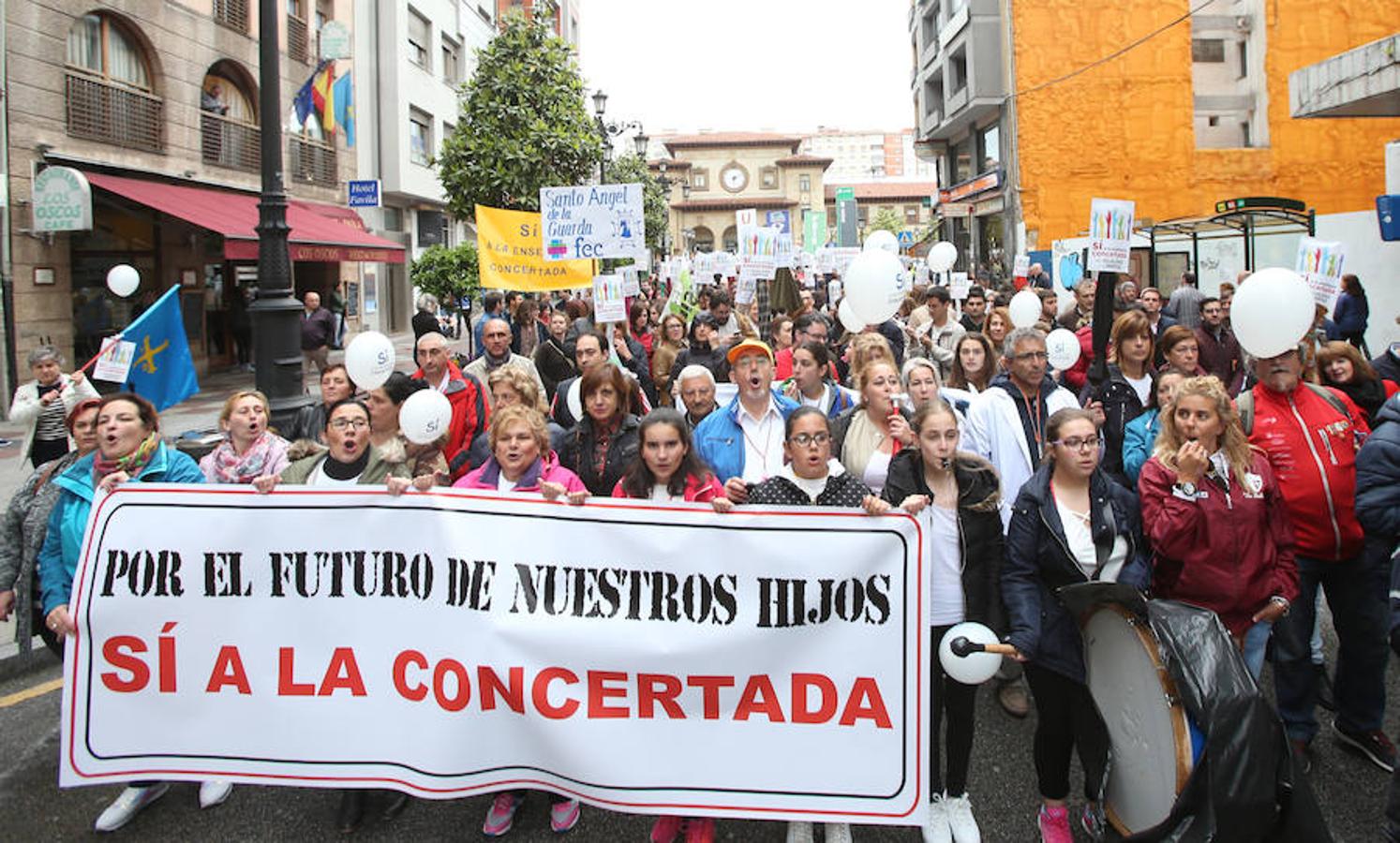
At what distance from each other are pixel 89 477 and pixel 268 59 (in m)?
5.36

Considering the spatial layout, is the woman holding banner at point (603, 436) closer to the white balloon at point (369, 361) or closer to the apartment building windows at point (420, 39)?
the white balloon at point (369, 361)

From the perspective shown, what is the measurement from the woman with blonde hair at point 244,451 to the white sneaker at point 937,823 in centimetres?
314

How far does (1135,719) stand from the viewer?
2982mm

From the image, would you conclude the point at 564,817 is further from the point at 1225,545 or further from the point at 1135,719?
the point at 1225,545

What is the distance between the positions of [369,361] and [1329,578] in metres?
4.56

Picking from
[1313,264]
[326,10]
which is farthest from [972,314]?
[326,10]

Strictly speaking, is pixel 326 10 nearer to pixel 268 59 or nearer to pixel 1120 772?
pixel 268 59

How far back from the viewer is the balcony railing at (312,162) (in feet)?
70.1

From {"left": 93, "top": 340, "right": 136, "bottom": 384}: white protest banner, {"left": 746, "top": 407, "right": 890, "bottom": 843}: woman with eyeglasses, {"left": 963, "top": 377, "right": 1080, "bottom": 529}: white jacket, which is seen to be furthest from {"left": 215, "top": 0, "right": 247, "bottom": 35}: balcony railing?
{"left": 746, "top": 407, "right": 890, "bottom": 843}: woman with eyeglasses

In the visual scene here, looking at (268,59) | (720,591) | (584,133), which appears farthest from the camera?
(584,133)

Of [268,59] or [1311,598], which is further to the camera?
[268,59]

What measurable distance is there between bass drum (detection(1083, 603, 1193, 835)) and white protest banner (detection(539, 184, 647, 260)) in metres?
7.32

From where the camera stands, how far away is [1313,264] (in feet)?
24.1

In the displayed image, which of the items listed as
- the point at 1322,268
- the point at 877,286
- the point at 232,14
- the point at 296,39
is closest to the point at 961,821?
the point at 877,286
